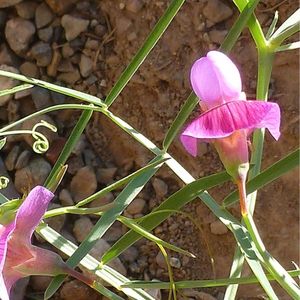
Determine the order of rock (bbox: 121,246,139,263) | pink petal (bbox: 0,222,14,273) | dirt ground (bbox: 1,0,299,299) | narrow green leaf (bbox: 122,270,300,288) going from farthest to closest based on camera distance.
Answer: rock (bbox: 121,246,139,263), dirt ground (bbox: 1,0,299,299), narrow green leaf (bbox: 122,270,300,288), pink petal (bbox: 0,222,14,273)

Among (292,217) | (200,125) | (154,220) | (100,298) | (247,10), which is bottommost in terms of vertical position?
(100,298)

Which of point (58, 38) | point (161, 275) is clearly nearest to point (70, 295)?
point (161, 275)

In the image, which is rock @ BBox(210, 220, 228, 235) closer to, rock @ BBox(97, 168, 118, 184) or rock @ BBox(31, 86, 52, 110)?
rock @ BBox(97, 168, 118, 184)

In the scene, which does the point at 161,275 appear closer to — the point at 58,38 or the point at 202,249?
the point at 202,249

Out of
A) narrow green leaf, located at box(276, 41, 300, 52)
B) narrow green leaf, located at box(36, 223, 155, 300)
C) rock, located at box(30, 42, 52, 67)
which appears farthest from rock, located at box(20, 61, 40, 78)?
narrow green leaf, located at box(276, 41, 300, 52)

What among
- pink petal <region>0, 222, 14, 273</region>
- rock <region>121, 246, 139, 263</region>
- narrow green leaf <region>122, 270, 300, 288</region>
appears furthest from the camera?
rock <region>121, 246, 139, 263</region>
